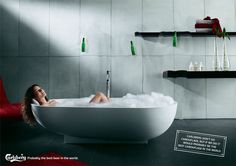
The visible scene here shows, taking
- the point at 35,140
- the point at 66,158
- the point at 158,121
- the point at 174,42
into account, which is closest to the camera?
the point at 66,158

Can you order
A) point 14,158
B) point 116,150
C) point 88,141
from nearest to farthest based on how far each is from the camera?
point 14,158, point 116,150, point 88,141

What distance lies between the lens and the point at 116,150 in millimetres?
2240

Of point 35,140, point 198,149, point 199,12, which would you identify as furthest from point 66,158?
point 199,12

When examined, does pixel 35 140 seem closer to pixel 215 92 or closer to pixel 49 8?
pixel 49 8

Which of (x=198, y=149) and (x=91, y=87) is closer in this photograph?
(x=198, y=149)

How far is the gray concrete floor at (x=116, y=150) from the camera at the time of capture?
1922mm

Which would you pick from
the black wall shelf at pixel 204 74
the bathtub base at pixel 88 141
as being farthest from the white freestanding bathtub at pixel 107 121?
the black wall shelf at pixel 204 74

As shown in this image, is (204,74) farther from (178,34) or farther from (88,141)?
(88,141)

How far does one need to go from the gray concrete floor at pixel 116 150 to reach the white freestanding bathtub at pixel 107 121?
99 mm

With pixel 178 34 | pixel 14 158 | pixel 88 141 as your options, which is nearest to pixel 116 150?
pixel 88 141

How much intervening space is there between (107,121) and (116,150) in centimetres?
26

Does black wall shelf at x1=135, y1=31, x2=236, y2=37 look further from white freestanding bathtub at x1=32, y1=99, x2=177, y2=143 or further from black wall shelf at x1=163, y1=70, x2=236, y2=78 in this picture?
white freestanding bathtub at x1=32, y1=99, x2=177, y2=143

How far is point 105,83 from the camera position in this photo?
13.7ft

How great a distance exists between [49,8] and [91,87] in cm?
146
